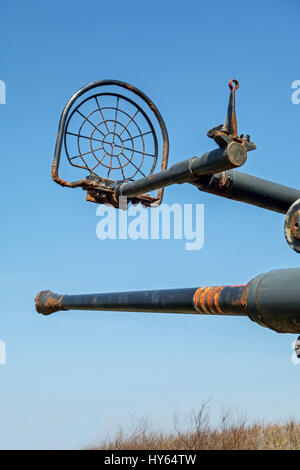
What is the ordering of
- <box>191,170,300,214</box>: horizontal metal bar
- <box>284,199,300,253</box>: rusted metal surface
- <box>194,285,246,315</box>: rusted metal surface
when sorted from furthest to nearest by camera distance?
<box>191,170,300,214</box>: horizontal metal bar
<box>194,285,246,315</box>: rusted metal surface
<box>284,199,300,253</box>: rusted metal surface

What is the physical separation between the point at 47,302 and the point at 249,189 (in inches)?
114

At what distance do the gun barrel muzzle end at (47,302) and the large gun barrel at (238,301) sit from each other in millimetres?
1115

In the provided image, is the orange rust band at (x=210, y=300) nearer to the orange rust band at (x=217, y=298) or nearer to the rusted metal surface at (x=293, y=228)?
the orange rust band at (x=217, y=298)

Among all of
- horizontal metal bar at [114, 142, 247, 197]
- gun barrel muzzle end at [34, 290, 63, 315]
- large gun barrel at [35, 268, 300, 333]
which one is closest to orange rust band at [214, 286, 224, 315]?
large gun barrel at [35, 268, 300, 333]

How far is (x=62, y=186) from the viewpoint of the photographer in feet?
19.6

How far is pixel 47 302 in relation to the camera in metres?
6.38

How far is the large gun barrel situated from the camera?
3045mm

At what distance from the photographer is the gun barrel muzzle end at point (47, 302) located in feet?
20.6

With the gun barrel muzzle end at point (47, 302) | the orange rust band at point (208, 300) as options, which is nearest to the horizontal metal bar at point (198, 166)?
the orange rust band at point (208, 300)

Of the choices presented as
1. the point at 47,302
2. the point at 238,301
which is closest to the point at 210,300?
the point at 238,301

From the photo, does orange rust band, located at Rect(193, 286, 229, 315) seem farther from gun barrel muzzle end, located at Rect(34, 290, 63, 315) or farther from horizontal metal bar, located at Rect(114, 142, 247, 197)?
gun barrel muzzle end, located at Rect(34, 290, 63, 315)

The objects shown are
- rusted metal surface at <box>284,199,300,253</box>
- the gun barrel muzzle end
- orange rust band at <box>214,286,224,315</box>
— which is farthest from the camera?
the gun barrel muzzle end

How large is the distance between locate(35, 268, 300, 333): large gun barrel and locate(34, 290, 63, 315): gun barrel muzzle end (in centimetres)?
111
